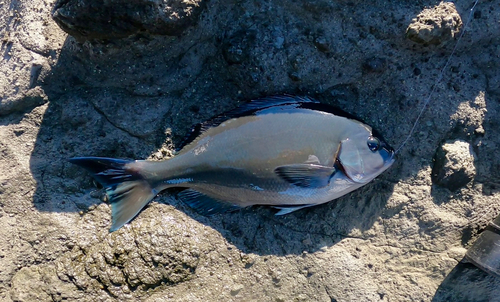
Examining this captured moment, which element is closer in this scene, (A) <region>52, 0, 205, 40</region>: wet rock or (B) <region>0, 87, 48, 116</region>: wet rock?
(A) <region>52, 0, 205, 40</region>: wet rock

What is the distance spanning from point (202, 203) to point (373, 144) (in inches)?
50.6

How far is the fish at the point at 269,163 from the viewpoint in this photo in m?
2.60

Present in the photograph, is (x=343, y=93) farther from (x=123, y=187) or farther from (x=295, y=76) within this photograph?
(x=123, y=187)

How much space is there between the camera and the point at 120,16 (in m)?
2.45

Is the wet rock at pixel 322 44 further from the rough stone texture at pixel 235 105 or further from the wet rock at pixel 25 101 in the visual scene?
the wet rock at pixel 25 101

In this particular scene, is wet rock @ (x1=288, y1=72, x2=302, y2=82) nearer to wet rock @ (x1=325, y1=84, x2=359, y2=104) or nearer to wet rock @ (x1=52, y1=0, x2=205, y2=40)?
wet rock @ (x1=325, y1=84, x2=359, y2=104)

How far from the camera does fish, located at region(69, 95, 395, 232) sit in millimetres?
2602

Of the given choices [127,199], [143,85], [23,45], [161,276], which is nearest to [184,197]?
[127,199]

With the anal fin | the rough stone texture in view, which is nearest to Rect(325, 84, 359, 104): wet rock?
the rough stone texture

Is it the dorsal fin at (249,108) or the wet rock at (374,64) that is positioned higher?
the wet rock at (374,64)

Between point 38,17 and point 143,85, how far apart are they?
0.91 meters

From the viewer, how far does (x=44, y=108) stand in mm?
2744

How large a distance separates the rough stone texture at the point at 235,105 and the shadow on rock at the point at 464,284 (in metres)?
0.01

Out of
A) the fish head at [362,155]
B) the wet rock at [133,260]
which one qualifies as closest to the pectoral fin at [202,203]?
the wet rock at [133,260]
